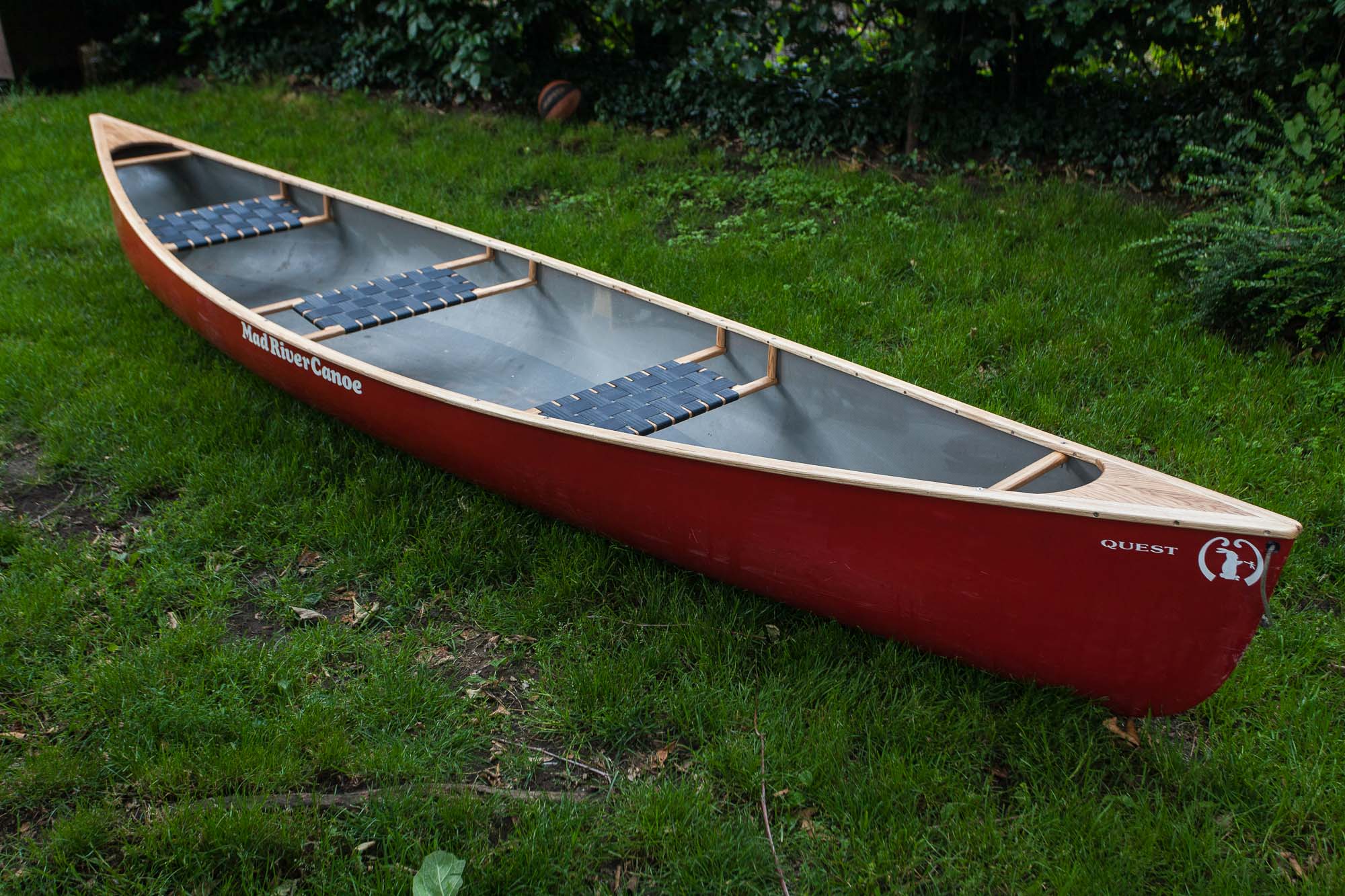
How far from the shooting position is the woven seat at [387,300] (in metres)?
4.88

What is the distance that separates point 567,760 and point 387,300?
2612mm

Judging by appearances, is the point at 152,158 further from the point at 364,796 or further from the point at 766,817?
the point at 766,817

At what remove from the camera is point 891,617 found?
3459 millimetres

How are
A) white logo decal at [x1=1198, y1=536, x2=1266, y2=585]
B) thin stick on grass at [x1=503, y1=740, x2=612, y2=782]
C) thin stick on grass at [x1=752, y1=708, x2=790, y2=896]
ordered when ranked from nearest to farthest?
white logo decal at [x1=1198, y1=536, x2=1266, y2=585]
thin stick on grass at [x1=752, y1=708, x2=790, y2=896]
thin stick on grass at [x1=503, y1=740, x2=612, y2=782]

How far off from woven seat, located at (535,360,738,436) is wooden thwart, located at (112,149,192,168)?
411cm

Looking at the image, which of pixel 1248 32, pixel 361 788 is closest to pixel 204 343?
pixel 361 788

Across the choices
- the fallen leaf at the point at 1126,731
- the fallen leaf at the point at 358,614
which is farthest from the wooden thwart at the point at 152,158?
the fallen leaf at the point at 1126,731

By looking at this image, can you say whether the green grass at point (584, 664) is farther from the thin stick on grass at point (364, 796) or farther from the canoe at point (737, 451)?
the canoe at point (737, 451)

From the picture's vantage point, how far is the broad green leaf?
279 cm

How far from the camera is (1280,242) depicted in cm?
515

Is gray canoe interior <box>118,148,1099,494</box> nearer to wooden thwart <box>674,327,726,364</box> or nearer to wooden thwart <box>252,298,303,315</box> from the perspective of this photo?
wooden thwart <box>674,327,726,364</box>

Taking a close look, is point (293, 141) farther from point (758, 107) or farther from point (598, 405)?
→ point (598, 405)

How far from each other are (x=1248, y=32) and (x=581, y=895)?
263 inches

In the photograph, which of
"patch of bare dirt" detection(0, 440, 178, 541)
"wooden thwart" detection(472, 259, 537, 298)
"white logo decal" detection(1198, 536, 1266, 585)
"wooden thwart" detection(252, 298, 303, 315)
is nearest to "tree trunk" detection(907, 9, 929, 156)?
"wooden thwart" detection(472, 259, 537, 298)
